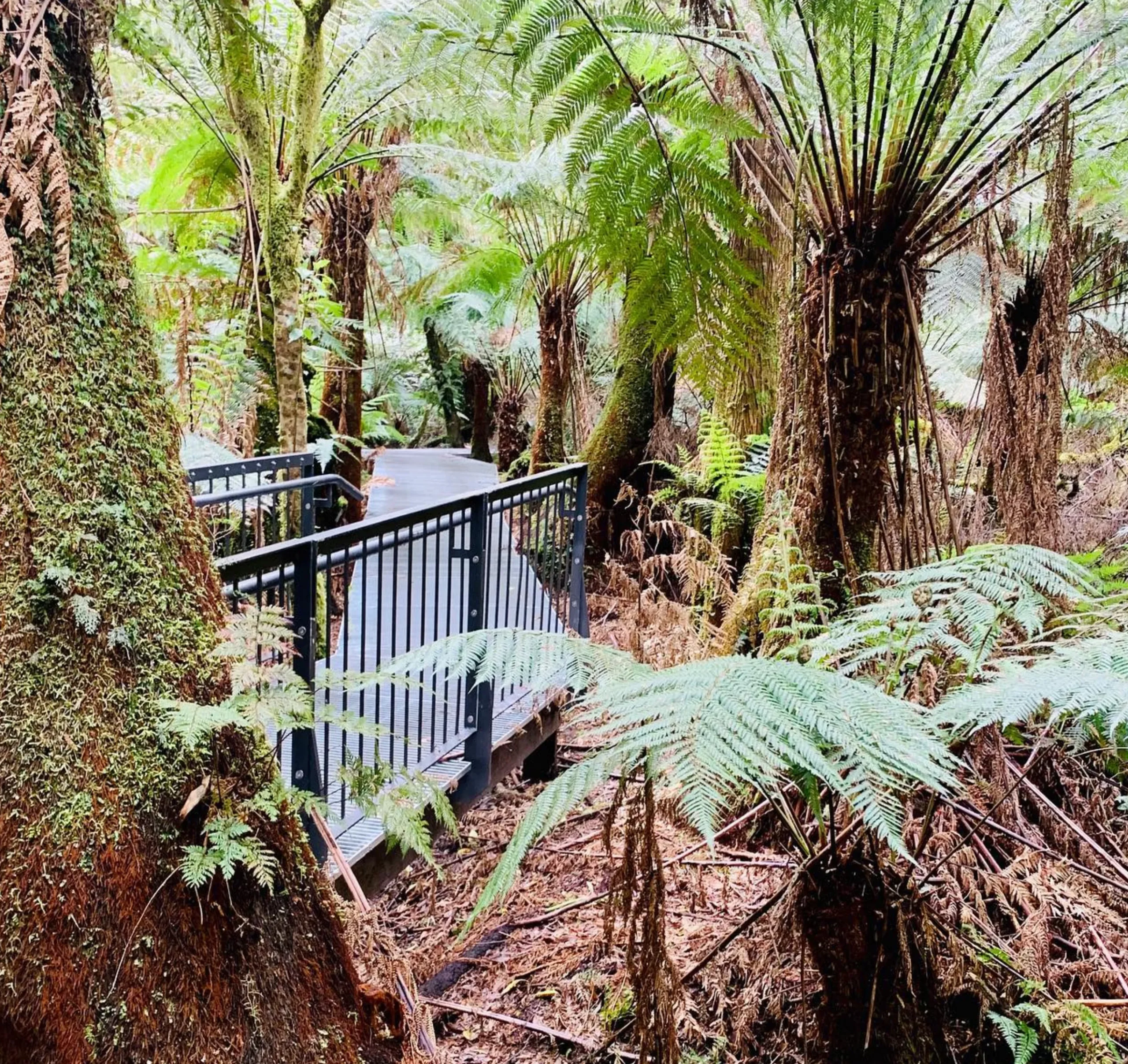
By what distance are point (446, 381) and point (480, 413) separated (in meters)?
2.23

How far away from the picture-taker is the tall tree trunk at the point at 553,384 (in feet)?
23.9

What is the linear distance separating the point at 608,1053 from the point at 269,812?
1.23 meters

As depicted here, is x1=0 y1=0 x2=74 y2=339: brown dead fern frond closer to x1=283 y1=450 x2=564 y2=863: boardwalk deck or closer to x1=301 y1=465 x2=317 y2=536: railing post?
x1=283 y1=450 x2=564 y2=863: boardwalk deck

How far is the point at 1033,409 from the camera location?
3.31 m

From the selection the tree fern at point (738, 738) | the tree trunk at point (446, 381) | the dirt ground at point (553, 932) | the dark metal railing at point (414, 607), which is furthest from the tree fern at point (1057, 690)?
the tree trunk at point (446, 381)

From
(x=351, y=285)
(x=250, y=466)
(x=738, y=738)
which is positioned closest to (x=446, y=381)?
(x=351, y=285)

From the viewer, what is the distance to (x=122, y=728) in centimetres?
125

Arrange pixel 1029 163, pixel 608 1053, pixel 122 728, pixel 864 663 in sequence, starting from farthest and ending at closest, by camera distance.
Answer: pixel 1029 163
pixel 864 663
pixel 608 1053
pixel 122 728

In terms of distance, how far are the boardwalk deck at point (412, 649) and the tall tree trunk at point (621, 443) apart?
1887 mm

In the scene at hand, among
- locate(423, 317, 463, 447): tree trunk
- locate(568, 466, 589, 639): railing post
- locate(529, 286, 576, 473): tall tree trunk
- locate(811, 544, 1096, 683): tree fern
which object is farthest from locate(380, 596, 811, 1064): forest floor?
locate(423, 317, 463, 447): tree trunk

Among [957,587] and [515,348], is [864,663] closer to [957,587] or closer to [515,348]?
[957,587]

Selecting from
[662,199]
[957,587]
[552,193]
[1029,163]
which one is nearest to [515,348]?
[552,193]

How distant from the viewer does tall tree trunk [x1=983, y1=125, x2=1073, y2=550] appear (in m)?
3.15

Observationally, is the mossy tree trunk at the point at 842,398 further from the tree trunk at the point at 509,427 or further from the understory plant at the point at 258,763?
the tree trunk at the point at 509,427
